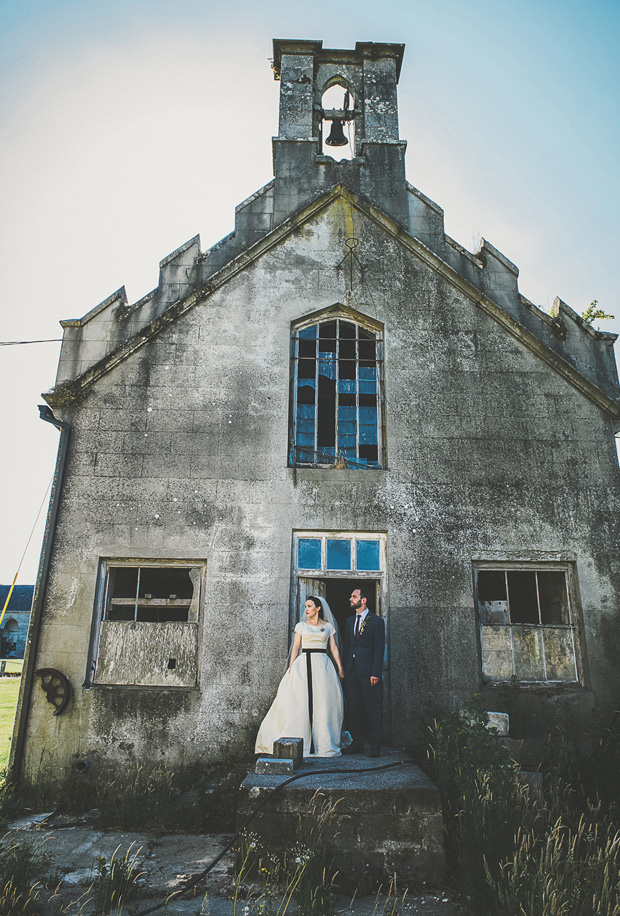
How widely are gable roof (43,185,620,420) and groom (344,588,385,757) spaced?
4654mm

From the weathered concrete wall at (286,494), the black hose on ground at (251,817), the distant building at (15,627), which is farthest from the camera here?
the distant building at (15,627)

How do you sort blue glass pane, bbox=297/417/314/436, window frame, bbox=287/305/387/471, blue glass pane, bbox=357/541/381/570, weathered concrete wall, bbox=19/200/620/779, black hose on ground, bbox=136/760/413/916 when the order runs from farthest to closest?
1. blue glass pane, bbox=297/417/314/436
2. window frame, bbox=287/305/387/471
3. blue glass pane, bbox=357/541/381/570
4. weathered concrete wall, bbox=19/200/620/779
5. black hose on ground, bbox=136/760/413/916

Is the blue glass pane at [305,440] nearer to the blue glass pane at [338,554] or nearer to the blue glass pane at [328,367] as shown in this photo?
the blue glass pane at [328,367]

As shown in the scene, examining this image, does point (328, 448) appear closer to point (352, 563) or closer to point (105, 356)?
point (352, 563)

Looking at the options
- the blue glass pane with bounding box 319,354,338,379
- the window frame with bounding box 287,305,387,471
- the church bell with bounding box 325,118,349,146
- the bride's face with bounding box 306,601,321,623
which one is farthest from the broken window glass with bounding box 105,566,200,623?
the church bell with bounding box 325,118,349,146

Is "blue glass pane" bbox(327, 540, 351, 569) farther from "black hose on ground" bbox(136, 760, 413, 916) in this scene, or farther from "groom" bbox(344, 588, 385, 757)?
"black hose on ground" bbox(136, 760, 413, 916)

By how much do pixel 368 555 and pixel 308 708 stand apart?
2.23 metres

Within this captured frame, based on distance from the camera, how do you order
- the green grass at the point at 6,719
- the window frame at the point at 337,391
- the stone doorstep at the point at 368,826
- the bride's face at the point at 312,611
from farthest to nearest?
the green grass at the point at 6,719 → the window frame at the point at 337,391 → the bride's face at the point at 312,611 → the stone doorstep at the point at 368,826

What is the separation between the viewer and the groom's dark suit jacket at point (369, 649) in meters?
7.06

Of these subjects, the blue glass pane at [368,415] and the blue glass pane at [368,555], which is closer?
the blue glass pane at [368,555]

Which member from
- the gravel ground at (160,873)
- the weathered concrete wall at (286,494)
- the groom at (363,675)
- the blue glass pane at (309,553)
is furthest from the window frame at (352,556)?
the gravel ground at (160,873)

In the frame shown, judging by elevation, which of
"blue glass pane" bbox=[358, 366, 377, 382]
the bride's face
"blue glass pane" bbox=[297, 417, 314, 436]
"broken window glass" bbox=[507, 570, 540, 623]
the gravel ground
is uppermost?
"blue glass pane" bbox=[358, 366, 377, 382]

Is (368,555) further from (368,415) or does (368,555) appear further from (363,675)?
(368,415)

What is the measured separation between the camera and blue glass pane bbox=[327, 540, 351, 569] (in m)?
8.35
